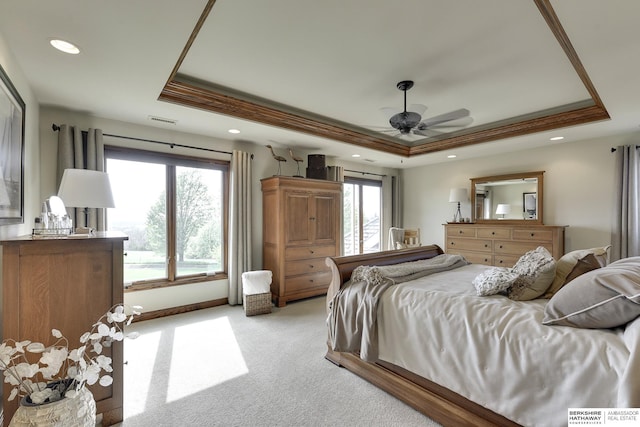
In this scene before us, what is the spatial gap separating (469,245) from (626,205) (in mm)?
2005

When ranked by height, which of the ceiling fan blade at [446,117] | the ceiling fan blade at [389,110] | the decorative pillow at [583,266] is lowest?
the decorative pillow at [583,266]

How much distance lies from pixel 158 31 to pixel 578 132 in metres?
4.86

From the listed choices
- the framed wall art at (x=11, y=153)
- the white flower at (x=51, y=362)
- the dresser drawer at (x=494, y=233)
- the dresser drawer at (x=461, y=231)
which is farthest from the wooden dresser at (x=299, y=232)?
the white flower at (x=51, y=362)

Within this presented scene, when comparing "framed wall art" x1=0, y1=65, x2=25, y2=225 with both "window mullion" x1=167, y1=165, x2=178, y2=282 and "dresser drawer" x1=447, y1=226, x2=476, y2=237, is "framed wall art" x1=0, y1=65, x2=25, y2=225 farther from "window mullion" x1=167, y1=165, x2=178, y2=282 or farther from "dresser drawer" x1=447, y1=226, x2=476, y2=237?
"dresser drawer" x1=447, y1=226, x2=476, y2=237

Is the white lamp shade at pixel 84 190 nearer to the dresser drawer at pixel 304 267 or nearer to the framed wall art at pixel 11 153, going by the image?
the framed wall art at pixel 11 153

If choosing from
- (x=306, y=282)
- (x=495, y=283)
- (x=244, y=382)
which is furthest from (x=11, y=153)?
(x=306, y=282)

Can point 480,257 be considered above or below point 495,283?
below

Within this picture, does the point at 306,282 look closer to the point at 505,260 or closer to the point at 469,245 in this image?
the point at 469,245

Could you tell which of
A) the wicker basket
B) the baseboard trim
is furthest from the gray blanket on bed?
the baseboard trim

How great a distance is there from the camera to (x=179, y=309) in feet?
12.5

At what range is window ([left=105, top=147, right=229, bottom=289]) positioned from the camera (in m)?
3.53

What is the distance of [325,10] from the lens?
186 cm

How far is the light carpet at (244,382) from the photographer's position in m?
1.84

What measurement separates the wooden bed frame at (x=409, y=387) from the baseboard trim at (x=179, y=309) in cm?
216
